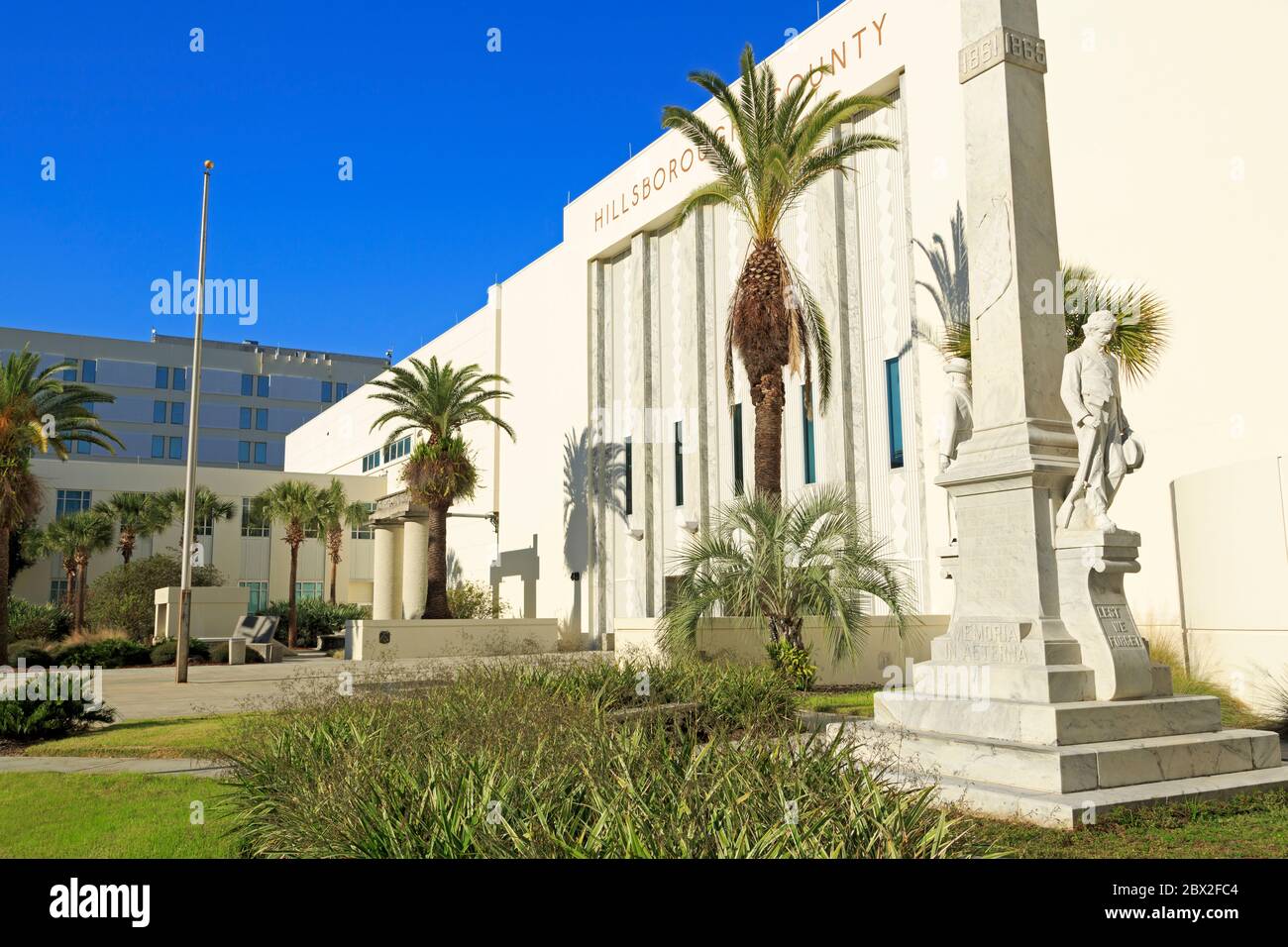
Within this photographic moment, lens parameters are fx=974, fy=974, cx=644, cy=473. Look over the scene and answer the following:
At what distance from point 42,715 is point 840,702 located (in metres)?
11.1

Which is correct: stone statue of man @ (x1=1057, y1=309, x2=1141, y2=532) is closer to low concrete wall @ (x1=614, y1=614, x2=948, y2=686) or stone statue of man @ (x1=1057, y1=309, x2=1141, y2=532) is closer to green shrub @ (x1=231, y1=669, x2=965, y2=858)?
green shrub @ (x1=231, y1=669, x2=965, y2=858)

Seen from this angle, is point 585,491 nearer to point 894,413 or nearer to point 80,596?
point 894,413

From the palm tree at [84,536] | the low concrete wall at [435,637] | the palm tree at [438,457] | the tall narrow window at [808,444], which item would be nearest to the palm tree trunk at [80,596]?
the palm tree at [84,536]

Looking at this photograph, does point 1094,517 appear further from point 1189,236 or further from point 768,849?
point 1189,236

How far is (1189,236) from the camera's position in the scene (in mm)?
15680

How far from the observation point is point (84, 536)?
4669 centimetres

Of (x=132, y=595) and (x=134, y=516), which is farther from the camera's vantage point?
(x=134, y=516)

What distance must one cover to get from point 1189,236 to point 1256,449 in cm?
368

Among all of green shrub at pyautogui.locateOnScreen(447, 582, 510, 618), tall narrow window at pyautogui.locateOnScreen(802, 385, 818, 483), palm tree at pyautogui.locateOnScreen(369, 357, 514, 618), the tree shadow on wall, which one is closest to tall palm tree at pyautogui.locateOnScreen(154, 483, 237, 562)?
green shrub at pyautogui.locateOnScreen(447, 582, 510, 618)

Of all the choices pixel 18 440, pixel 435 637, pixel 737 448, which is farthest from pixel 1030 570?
pixel 18 440

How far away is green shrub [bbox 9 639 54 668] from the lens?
26.3 m

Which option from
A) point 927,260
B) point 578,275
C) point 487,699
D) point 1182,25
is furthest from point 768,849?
point 578,275

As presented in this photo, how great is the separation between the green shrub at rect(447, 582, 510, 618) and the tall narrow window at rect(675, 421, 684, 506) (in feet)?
34.0

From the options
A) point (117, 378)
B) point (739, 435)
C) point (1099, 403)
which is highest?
point (117, 378)
